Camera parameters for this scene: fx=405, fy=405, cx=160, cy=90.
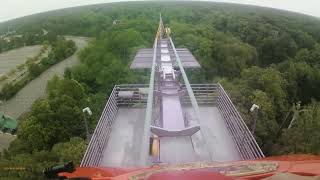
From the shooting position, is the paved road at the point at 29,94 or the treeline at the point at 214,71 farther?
the paved road at the point at 29,94

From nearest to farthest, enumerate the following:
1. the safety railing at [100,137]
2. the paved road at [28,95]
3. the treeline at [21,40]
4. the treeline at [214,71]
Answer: the safety railing at [100,137]
the treeline at [214,71]
the paved road at [28,95]
the treeline at [21,40]

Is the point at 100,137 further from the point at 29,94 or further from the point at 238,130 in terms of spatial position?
the point at 29,94

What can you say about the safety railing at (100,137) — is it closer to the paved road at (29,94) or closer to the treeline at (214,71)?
the treeline at (214,71)

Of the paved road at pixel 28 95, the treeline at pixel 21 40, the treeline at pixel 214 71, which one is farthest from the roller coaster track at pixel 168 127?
the treeline at pixel 21 40

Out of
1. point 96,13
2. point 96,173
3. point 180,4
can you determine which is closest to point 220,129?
point 96,173

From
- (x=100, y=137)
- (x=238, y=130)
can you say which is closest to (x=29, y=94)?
(x=100, y=137)
